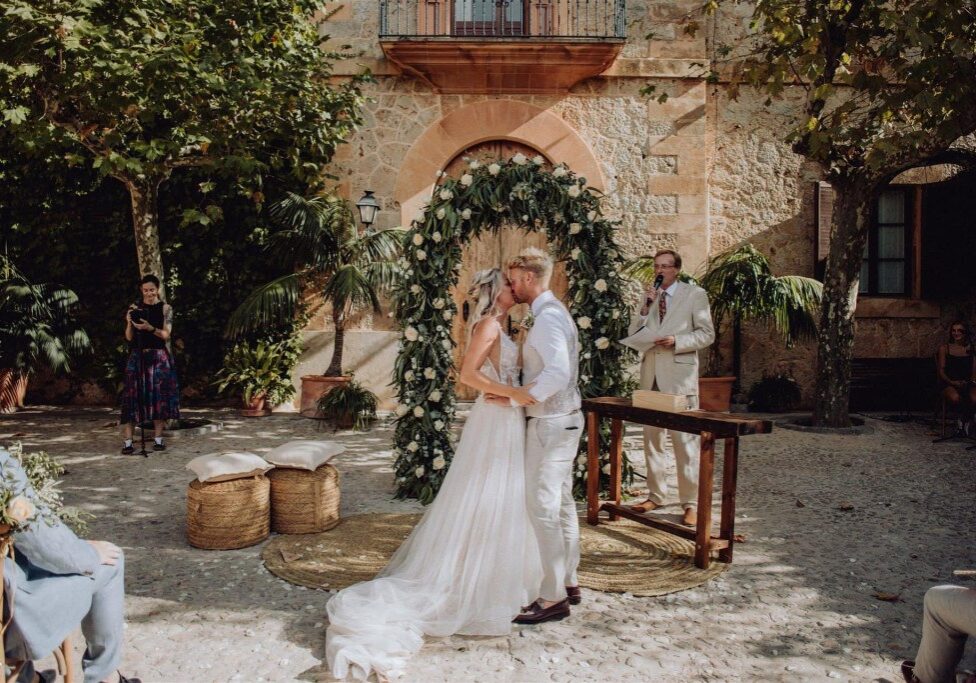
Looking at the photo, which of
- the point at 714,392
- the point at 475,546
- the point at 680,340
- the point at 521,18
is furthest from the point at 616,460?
the point at 521,18

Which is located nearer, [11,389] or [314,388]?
[314,388]

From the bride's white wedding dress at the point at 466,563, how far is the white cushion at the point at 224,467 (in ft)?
3.77

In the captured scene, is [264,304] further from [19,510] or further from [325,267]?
[19,510]

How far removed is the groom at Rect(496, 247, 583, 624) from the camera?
3.41m

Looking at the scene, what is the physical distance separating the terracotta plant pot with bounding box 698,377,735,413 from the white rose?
748 cm

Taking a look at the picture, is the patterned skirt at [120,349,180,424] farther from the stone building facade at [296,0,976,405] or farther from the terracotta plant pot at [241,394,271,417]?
the stone building facade at [296,0,976,405]

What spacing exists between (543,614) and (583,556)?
0.97 m

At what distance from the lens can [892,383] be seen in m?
9.73

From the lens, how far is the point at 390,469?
6.37 metres

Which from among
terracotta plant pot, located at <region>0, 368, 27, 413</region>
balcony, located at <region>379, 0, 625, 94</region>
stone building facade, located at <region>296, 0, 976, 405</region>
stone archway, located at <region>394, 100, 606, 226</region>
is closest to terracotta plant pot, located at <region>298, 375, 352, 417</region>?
stone building facade, located at <region>296, 0, 976, 405</region>

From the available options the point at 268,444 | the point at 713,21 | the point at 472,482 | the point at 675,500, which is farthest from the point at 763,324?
the point at 472,482

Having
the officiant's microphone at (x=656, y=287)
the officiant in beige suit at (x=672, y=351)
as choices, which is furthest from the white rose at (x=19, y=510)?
the officiant's microphone at (x=656, y=287)

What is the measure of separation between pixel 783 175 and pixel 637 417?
6572 millimetres

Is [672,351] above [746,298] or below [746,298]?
below
